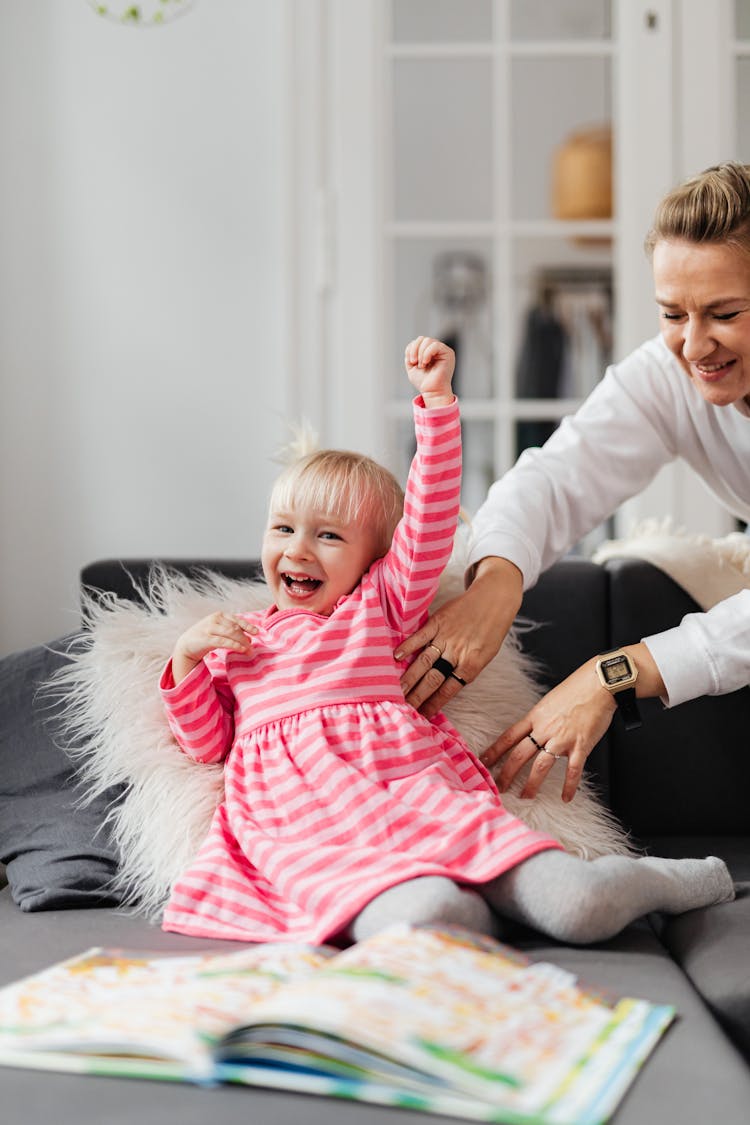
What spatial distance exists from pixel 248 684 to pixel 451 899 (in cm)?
44

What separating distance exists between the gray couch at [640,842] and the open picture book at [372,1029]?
18 millimetres

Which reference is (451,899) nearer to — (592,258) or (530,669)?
(530,669)

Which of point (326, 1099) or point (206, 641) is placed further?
point (206, 641)

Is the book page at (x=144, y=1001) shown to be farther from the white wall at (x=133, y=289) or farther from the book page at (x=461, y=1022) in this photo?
the white wall at (x=133, y=289)

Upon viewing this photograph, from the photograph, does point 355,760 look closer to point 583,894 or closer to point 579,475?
point 583,894

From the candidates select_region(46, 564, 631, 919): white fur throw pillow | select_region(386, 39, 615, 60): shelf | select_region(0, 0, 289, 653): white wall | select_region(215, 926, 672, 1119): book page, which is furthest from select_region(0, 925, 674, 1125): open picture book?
select_region(386, 39, 615, 60): shelf

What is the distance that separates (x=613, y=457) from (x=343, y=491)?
0.50 m

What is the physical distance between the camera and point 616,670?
1.49m

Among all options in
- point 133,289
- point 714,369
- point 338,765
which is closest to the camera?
point 338,765

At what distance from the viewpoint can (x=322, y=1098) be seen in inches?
33.9

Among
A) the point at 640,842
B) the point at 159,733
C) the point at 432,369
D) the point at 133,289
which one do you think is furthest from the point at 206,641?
the point at 133,289

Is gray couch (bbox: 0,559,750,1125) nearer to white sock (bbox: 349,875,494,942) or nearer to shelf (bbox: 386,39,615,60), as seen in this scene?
white sock (bbox: 349,875,494,942)

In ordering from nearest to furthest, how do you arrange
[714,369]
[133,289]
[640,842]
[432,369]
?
[432,369]
[714,369]
[640,842]
[133,289]

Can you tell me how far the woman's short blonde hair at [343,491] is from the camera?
1.52 meters
